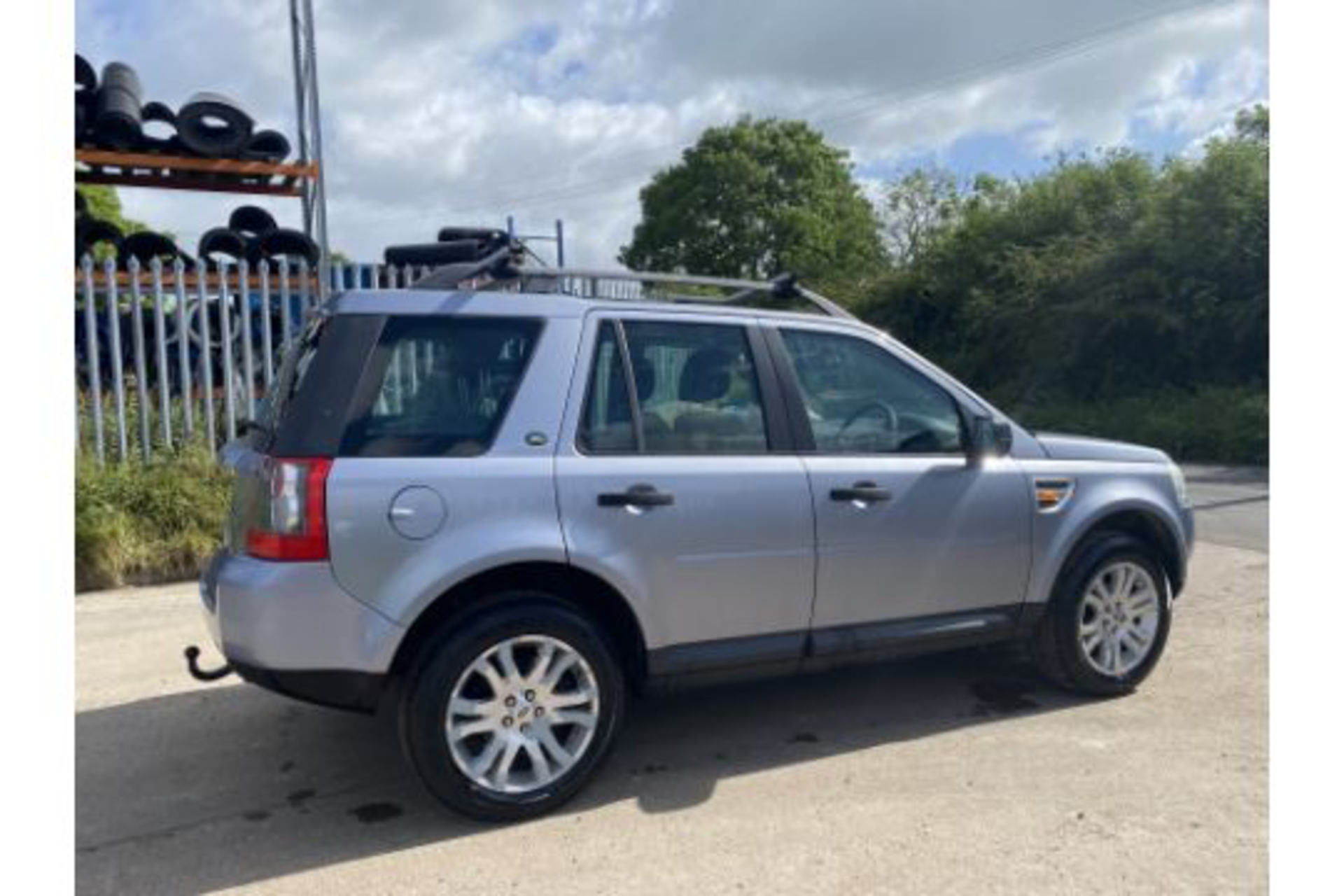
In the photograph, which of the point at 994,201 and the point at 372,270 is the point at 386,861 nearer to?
the point at 372,270

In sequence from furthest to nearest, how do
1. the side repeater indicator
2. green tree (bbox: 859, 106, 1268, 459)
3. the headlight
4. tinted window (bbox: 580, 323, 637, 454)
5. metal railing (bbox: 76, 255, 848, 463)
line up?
1. green tree (bbox: 859, 106, 1268, 459)
2. metal railing (bbox: 76, 255, 848, 463)
3. the headlight
4. the side repeater indicator
5. tinted window (bbox: 580, 323, 637, 454)

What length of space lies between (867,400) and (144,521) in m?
5.37

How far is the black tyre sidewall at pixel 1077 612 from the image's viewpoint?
4.46 metres

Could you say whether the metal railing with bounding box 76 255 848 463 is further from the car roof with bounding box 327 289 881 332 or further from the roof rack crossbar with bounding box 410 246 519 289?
the car roof with bounding box 327 289 881 332

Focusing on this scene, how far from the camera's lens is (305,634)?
10.5 ft

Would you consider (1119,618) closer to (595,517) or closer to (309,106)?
(595,517)

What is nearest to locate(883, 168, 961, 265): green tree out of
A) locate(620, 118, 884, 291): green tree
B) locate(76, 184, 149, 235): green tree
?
locate(620, 118, 884, 291): green tree

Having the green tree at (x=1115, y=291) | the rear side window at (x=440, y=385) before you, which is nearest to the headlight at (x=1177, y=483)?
the rear side window at (x=440, y=385)

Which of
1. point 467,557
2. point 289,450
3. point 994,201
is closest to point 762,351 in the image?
point 467,557

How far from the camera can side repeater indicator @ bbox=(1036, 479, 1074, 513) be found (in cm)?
438

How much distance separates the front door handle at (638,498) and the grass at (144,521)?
4522 millimetres

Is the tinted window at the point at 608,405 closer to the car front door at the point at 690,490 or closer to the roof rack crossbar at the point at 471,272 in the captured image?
the car front door at the point at 690,490

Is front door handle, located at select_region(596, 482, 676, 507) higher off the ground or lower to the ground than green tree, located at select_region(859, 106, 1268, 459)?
lower

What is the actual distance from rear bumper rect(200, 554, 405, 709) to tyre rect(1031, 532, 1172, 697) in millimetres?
2884
